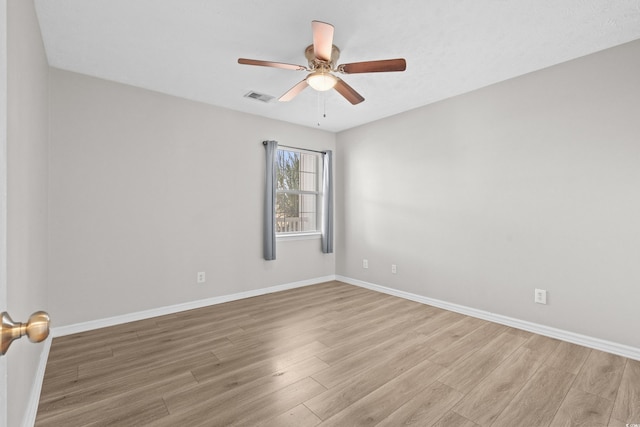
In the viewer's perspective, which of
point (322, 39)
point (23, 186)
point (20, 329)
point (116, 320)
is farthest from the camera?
point (116, 320)

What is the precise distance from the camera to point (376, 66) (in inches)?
85.4

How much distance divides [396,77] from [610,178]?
2057 mm

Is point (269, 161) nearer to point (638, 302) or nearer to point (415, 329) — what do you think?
point (415, 329)

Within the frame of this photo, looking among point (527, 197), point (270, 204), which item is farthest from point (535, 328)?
point (270, 204)

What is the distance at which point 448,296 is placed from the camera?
3543mm

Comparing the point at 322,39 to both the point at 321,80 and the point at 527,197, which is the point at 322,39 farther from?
the point at 527,197

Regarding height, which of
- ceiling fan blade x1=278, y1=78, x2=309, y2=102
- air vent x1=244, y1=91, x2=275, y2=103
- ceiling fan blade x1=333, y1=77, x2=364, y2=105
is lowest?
ceiling fan blade x1=333, y1=77, x2=364, y2=105

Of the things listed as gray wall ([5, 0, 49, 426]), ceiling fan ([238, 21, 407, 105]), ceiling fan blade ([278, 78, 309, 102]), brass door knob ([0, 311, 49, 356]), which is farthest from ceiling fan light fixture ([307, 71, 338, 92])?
brass door knob ([0, 311, 49, 356])

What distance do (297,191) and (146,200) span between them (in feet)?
7.05

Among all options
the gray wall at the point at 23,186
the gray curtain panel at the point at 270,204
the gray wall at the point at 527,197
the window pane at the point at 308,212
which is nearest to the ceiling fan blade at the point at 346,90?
the gray wall at the point at 527,197

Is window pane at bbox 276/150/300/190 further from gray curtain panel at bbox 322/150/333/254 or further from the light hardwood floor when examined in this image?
the light hardwood floor

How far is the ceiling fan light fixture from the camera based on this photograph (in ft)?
7.62

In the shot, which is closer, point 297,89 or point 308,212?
point 297,89

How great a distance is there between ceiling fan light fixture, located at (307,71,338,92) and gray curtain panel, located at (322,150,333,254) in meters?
2.37
